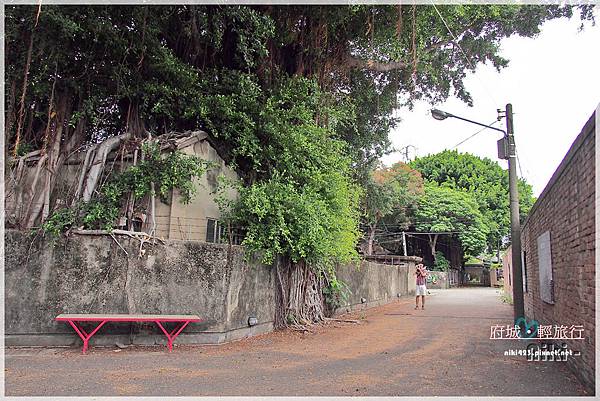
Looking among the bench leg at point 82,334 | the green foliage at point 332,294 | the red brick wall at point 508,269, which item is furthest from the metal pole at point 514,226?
the red brick wall at point 508,269

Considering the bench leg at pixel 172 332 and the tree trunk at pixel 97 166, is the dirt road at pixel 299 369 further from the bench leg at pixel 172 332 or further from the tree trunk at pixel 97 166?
the tree trunk at pixel 97 166

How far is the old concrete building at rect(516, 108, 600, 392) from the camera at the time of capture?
16.3ft

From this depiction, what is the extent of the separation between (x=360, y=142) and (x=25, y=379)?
1308 centimetres

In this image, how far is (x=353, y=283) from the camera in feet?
50.9

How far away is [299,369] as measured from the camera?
6449 millimetres

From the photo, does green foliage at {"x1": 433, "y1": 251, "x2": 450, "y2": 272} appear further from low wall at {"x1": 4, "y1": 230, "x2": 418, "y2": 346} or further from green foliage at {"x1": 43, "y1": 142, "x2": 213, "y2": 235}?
low wall at {"x1": 4, "y1": 230, "x2": 418, "y2": 346}

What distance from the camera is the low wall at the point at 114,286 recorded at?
25.9 feet

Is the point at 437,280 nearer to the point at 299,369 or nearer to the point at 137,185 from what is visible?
the point at 137,185

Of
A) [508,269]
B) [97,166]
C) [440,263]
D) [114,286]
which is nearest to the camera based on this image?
[114,286]

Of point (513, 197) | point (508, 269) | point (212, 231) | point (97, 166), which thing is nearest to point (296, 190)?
point (212, 231)

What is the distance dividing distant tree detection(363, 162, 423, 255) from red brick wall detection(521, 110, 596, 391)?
41.6ft

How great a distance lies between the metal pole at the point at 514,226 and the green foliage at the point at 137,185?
6820mm

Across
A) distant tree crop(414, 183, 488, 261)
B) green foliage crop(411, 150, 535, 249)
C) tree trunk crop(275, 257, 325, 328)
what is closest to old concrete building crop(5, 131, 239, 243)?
tree trunk crop(275, 257, 325, 328)

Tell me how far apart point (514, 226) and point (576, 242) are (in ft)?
16.9
